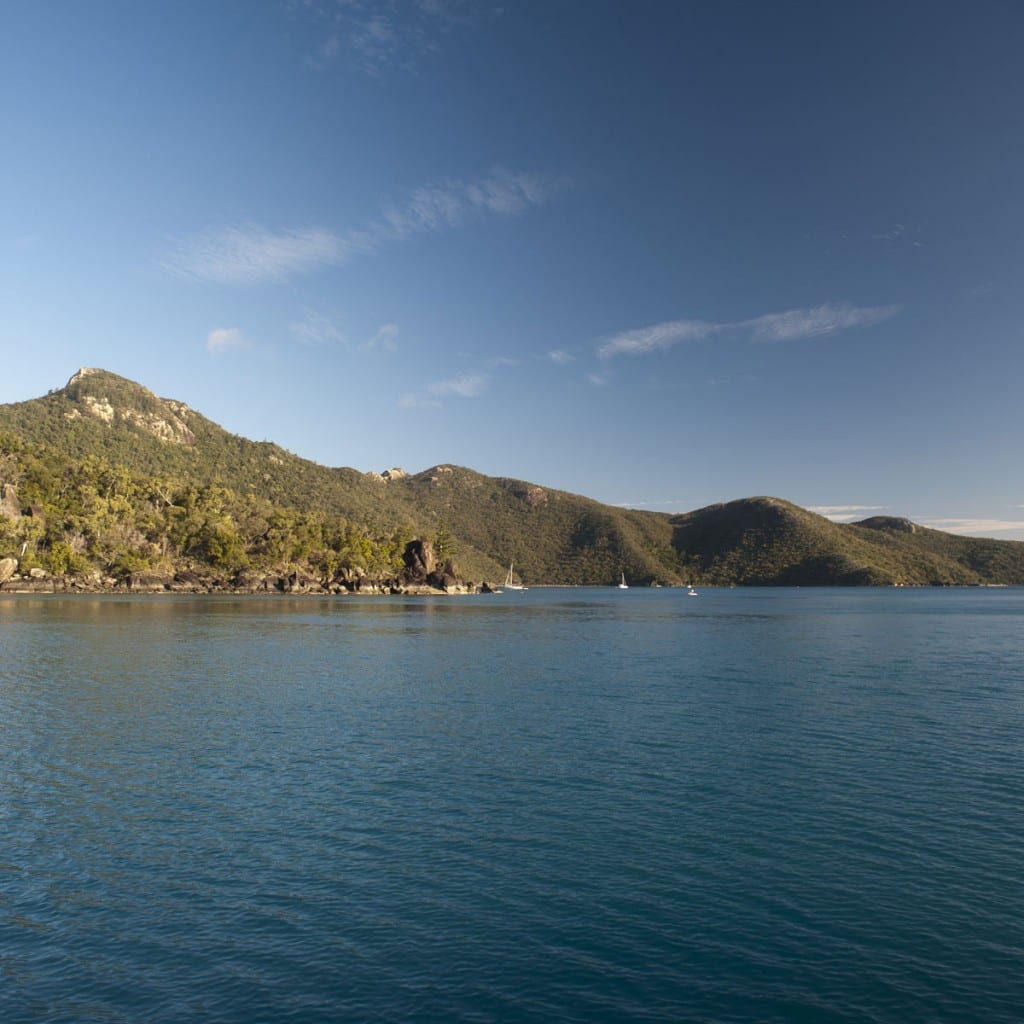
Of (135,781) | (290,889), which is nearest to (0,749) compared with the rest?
(135,781)

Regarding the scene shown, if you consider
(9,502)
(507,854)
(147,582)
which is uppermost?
(9,502)

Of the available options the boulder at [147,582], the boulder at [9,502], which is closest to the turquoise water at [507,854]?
the boulder at [147,582]

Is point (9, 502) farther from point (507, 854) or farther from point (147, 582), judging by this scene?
point (507, 854)

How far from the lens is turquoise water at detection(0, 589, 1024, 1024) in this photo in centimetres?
1427

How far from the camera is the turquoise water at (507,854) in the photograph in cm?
1427

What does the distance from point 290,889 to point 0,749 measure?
801 inches

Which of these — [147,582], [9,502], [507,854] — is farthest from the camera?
[147,582]

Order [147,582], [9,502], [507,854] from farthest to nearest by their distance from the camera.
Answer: [147,582] → [9,502] → [507,854]

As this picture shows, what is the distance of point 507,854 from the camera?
20.8m

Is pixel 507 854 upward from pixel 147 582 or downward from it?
downward

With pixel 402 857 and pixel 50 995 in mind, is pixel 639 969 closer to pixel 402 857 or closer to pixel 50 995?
pixel 402 857

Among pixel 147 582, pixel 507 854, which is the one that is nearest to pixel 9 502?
pixel 147 582

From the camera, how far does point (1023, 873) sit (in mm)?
19609

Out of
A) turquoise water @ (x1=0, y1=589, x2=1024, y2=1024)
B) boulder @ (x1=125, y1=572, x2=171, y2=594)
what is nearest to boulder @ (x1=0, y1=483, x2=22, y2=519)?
boulder @ (x1=125, y1=572, x2=171, y2=594)
